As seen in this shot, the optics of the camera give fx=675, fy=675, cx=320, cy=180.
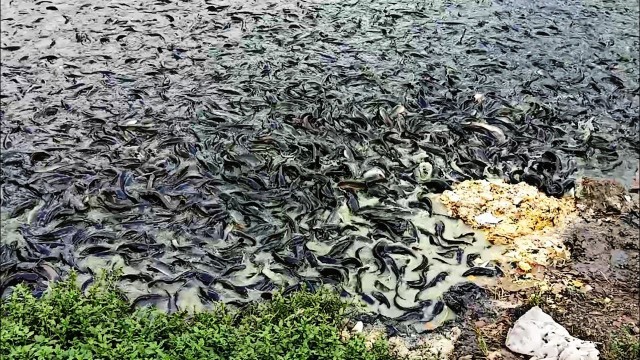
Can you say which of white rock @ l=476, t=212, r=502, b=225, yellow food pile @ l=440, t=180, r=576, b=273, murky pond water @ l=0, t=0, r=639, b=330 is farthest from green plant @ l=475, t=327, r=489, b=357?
white rock @ l=476, t=212, r=502, b=225

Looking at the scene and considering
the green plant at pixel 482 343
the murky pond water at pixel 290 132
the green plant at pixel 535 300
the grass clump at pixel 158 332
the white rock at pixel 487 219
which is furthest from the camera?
the white rock at pixel 487 219

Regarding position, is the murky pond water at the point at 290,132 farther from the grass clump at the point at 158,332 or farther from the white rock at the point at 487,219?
the grass clump at the point at 158,332

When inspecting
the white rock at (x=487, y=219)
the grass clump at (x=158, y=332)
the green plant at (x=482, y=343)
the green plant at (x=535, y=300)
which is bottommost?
the green plant at (x=482, y=343)

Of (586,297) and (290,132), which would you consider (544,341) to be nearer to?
(586,297)

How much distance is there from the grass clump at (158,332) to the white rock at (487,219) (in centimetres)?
169

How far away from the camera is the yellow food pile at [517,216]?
5164 millimetres

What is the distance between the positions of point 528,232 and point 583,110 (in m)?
2.48

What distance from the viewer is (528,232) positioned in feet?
17.6

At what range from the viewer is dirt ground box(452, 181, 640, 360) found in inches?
173

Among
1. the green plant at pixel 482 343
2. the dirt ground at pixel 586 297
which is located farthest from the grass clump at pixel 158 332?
the dirt ground at pixel 586 297

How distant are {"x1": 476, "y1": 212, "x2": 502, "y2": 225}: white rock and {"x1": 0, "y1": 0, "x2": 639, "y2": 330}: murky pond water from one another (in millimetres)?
167

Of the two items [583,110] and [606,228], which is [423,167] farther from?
[583,110]

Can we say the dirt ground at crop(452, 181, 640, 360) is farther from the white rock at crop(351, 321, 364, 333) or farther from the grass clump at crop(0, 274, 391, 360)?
the grass clump at crop(0, 274, 391, 360)

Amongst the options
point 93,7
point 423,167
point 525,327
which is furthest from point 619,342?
point 93,7
